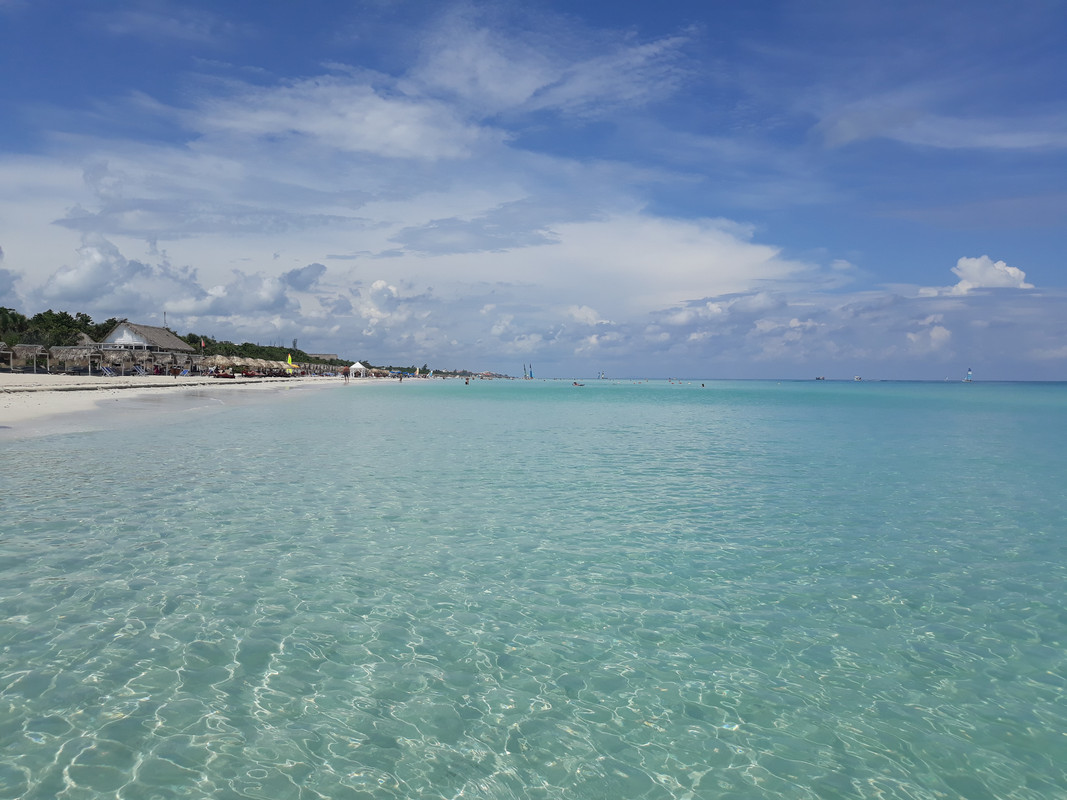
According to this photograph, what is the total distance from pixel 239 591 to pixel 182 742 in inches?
134

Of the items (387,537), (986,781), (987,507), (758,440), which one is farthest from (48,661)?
(758,440)

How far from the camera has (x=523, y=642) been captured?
6.84 meters

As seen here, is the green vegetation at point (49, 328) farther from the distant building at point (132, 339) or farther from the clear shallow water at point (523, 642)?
the clear shallow water at point (523, 642)

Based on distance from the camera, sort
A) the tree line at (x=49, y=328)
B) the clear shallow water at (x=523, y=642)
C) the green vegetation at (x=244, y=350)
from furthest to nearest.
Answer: the green vegetation at (x=244, y=350)
the tree line at (x=49, y=328)
the clear shallow water at (x=523, y=642)

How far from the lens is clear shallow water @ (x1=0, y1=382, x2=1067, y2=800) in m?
4.71

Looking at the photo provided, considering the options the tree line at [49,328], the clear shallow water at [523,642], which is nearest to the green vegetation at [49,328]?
the tree line at [49,328]

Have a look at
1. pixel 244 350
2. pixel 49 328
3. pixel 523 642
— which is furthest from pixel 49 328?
pixel 523 642

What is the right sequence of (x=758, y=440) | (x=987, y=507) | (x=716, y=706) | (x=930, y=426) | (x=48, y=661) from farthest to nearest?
(x=930, y=426)
(x=758, y=440)
(x=987, y=507)
(x=48, y=661)
(x=716, y=706)

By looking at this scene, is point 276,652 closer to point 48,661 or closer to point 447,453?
point 48,661

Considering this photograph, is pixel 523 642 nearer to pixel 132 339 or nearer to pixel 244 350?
pixel 132 339

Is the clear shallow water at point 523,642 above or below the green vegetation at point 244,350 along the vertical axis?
below

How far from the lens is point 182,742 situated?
4871 mm

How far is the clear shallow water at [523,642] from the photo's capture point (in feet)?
15.5

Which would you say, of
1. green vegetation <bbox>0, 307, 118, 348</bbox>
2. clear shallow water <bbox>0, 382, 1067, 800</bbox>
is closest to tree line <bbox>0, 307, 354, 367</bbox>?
green vegetation <bbox>0, 307, 118, 348</bbox>
